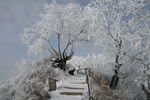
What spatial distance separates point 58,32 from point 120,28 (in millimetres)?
7152

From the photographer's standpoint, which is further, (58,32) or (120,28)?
(58,32)

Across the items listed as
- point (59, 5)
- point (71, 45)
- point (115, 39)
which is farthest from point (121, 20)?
point (59, 5)

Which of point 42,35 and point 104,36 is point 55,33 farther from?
point 104,36

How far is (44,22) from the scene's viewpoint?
47.8 feet

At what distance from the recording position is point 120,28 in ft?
29.6

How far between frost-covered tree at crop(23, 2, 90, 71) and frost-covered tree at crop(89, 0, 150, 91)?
4.55 meters

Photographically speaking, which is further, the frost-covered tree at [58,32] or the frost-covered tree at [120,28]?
the frost-covered tree at [58,32]

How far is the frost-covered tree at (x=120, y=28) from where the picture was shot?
28.0 feet

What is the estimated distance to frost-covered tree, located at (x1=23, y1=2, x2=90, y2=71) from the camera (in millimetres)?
14367

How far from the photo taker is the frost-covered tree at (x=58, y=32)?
1437 cm

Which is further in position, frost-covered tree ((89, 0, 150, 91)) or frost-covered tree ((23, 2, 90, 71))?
frost-covered tree ((23, 2, 90, 71))

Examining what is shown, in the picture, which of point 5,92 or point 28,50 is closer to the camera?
point 5,92

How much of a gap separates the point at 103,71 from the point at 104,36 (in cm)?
298

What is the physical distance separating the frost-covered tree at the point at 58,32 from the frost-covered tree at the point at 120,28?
455 cm
